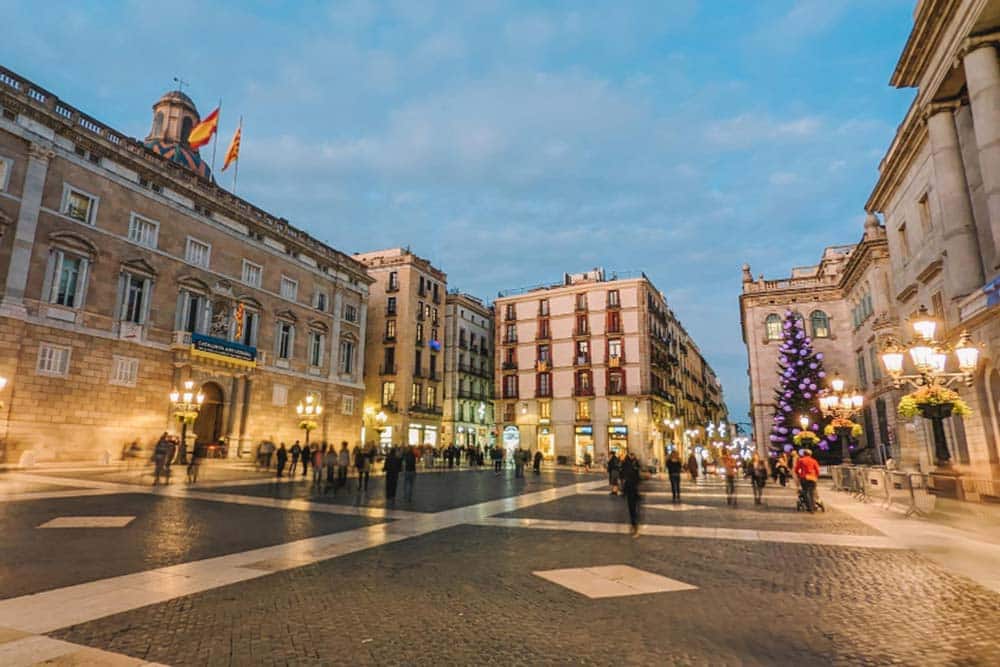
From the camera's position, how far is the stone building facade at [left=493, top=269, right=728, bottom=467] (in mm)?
52719

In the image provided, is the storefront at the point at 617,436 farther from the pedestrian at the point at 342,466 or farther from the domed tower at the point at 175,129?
the domed tower at the point at 175,129

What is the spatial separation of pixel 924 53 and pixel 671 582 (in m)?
23.1

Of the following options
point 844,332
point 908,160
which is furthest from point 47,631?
point 844,332

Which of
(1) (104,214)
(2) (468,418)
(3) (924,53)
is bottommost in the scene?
(2) (468,418)

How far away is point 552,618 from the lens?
5.06 metres

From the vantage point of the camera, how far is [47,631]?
4.40m

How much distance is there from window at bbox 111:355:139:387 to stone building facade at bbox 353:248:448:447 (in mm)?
24237

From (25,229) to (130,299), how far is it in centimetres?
529

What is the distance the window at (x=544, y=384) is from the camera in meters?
56.3

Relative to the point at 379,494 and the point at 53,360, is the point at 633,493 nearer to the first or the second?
the point at 379,494

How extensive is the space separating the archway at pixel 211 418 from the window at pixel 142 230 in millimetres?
8583

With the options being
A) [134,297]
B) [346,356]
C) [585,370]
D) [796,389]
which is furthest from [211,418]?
[796,389]

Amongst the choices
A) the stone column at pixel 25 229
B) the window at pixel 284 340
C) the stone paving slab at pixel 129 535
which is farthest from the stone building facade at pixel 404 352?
the stone paving slab at pixel 129 535

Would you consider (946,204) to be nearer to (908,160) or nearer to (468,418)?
(908,160)
